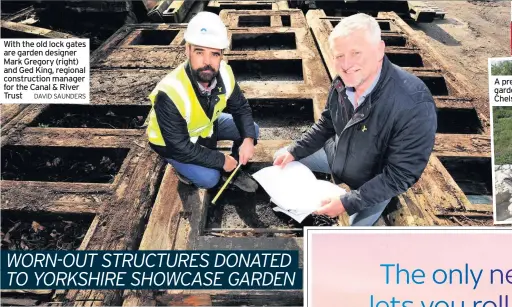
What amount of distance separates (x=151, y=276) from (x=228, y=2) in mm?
5293

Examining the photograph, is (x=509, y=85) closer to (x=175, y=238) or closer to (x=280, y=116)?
(x=280, y=116)

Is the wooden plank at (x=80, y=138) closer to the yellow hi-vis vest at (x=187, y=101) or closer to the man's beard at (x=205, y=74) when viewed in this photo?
the yellow hi-vis vest at (x=187, y=101)

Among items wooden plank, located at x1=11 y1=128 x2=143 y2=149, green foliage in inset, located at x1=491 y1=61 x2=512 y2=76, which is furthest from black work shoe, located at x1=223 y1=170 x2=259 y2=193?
green foliage in inset, located at x1=491 y1=61 x2=512 y2=76

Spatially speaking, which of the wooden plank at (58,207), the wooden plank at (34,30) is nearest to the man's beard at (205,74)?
the wooden plank at (58,207)

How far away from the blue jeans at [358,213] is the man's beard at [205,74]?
0.78 meters

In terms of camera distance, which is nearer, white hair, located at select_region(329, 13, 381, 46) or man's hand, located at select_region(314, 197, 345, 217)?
white hair, located at select_region(329, 13, 381, 46)

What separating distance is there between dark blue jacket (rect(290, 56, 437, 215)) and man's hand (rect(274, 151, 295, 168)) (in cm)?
34

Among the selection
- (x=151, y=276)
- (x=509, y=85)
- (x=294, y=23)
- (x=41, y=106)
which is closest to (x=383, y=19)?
(x=294, y=23)

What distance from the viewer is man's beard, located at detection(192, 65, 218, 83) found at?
2404 mm

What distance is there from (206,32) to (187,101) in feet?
1.46

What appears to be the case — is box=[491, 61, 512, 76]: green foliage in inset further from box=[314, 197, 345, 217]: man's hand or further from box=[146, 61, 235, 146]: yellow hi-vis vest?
Answer: box=[146, 61, 235, 146]: yellow hi-vis vest

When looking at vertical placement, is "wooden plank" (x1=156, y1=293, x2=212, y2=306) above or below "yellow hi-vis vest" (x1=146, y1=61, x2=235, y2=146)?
below

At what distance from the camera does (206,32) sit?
7.45 feet

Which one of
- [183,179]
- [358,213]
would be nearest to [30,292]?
[183,179]
